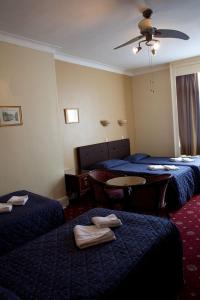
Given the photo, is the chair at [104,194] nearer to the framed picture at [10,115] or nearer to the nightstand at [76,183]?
the nightstand at [76,183]

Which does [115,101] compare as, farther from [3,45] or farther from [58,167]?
[3,45]

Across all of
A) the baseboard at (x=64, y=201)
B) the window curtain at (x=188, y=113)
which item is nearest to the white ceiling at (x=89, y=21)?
the window curtain at (x=188, y=113)

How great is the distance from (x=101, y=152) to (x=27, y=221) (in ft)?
9.08

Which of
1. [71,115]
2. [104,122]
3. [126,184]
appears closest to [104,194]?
[126,184]

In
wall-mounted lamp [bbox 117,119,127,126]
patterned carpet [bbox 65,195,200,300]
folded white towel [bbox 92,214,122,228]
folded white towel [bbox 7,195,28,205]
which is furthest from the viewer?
wall-mounted lamp [bbox 117,119,127,126]

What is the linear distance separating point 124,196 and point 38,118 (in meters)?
1.70

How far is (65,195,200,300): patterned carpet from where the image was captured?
1918mm

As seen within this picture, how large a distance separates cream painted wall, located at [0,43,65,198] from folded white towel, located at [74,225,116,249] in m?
1.80

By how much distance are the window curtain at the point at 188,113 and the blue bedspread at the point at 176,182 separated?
1.48 meters

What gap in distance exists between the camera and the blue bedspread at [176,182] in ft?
11.6

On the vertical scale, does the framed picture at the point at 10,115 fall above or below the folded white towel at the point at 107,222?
above

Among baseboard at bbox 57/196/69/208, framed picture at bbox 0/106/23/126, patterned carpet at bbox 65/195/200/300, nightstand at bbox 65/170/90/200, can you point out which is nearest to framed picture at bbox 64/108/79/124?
nightstand at bbox 65/170/90/200

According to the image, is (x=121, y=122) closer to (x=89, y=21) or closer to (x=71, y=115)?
(x=71, y=115)

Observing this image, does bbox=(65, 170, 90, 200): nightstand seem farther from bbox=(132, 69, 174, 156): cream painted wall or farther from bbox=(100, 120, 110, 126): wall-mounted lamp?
bbox=(132, 69, 174, 156): cream painted wall
